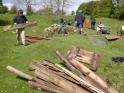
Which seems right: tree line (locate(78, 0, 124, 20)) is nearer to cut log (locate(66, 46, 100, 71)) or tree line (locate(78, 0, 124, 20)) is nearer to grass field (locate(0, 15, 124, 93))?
grass field (locate(0, 15, 124, 93))

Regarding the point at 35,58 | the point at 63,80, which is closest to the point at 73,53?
the point at 35,58

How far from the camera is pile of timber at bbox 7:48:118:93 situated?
13.9 metres

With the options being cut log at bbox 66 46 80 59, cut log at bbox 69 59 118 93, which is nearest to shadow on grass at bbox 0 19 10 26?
cut log at bbox 66 46 80 59

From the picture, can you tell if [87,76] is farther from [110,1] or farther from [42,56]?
[110,1]

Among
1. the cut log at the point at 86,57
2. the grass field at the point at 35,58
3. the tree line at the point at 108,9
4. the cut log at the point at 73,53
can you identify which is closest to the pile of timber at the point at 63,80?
the grass field at the point at 35,58

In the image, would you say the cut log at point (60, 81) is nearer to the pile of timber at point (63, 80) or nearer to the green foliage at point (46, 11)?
the pile of timber at point (63, 80)

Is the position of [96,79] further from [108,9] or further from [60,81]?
[108,9]

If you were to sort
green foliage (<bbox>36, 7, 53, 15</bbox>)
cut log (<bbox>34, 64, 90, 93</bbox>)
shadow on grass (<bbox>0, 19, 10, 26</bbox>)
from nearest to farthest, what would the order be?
cut log (<bbox>34, 64, 90, 93</bbox>) → shadow on grass (<bbox>0, 19, 10, 26</bbox>) → green foliage (<bbox>36, 7, 53, 15</bbox>)

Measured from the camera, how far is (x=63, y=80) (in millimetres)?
14062

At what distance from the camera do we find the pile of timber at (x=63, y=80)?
13916mm

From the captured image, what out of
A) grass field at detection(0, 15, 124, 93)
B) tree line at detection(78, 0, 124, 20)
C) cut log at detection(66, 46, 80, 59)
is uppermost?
cut log at detection(66, 46, 80, 59)

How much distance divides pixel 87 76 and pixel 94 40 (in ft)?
35.4

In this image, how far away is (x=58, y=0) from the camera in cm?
6562

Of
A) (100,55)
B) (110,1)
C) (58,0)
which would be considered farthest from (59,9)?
(100,55)
